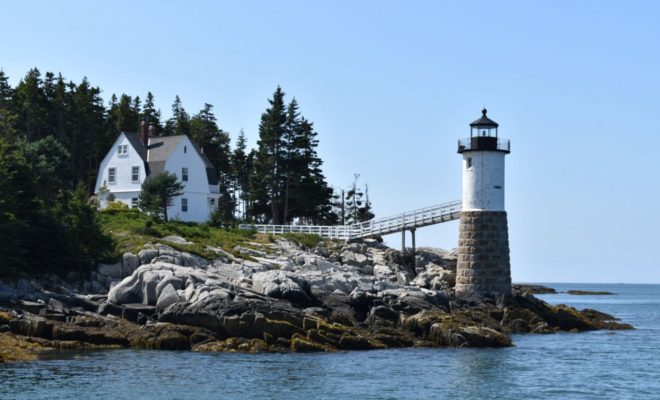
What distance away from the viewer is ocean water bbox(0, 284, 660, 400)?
27.2m

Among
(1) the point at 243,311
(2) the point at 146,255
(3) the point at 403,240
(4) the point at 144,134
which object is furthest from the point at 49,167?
(1) the point at 243,311

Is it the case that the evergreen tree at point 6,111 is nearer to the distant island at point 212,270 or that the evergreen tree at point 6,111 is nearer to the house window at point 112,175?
the distant island at point 212,270

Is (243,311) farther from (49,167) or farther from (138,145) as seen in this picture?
(138,145)

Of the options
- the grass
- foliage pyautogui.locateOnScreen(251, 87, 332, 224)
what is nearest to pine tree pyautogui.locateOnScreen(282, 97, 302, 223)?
foliage pyautogui.locateOnScreen(251, 87, 332, 224)

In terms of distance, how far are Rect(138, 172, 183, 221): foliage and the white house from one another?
311 cm

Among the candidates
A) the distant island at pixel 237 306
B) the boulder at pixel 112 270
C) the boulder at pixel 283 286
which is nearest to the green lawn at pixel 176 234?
the distant island at pixel 237 306

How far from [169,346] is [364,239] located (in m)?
Result: 25.3

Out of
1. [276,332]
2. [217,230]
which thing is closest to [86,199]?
[217,230]

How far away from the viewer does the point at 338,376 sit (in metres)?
30.0

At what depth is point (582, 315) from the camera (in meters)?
50.1

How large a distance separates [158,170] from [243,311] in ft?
92.8

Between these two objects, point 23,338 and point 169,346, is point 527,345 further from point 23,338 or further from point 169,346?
point 23,338

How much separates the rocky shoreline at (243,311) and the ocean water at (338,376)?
3.66 ft

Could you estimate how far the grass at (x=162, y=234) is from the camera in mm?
46500
